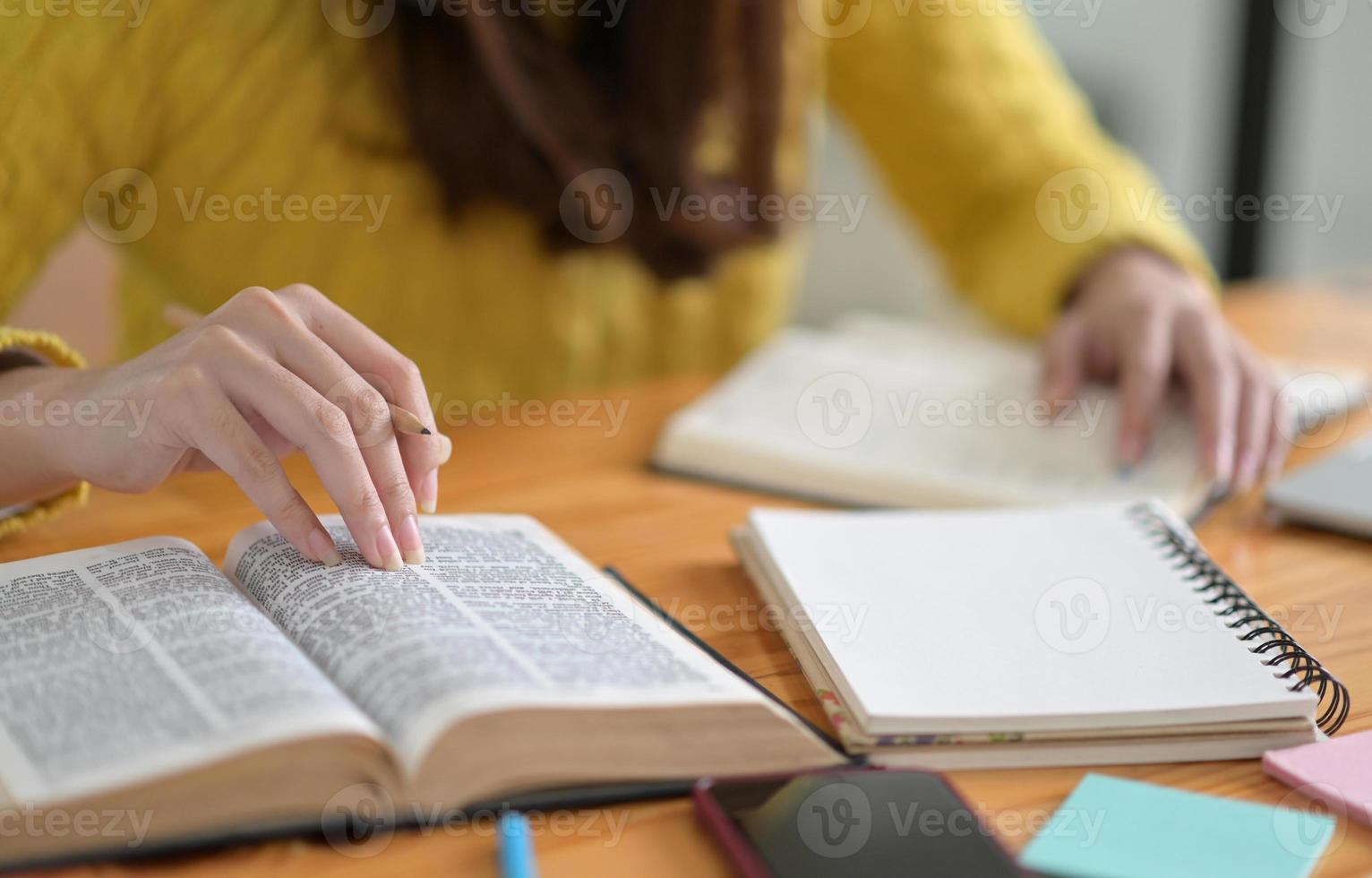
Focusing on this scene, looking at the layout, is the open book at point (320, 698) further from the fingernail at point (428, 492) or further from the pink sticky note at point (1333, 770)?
the pink sticky note at point (1333, 770)

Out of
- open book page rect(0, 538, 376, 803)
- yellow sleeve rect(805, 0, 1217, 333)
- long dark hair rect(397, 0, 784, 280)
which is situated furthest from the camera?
yellow sleeve rect(805, 0, 1217, 333)

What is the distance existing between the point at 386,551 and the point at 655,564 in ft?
0.63

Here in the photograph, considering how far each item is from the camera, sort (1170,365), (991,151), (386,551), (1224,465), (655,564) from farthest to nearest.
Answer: (991,151) → (1170,365) → (1224,465) → (655,564) → (386,551)

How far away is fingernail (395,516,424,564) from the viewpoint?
56 cm

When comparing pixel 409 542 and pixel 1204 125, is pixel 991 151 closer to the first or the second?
pixel 409 542

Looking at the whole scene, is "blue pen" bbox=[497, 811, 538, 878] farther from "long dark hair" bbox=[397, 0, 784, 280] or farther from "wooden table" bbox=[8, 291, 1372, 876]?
"long dark hair" bbox=[397, 0, 784, 280]

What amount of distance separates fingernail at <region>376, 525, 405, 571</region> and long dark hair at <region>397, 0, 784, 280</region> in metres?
0.51

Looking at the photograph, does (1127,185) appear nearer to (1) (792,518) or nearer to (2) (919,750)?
(1) (792,518)

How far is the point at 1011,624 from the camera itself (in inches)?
22.5

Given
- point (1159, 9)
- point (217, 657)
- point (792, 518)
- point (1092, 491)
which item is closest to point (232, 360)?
point (217, 657)

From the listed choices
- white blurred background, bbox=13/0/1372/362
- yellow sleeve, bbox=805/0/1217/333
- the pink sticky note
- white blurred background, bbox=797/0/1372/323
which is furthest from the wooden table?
white blurred background, bbox=797/0/1372/323

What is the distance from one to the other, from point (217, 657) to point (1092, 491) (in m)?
0.57

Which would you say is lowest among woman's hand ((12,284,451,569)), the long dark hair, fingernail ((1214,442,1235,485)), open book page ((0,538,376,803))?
fingernail ((1214,442,1235,485))

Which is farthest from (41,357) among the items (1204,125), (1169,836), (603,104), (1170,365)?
(1204,125)
